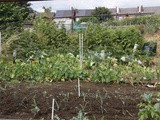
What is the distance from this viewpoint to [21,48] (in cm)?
1174

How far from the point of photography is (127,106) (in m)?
4.19

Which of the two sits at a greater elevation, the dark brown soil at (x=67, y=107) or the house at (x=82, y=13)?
the house at (x=82, y=13)

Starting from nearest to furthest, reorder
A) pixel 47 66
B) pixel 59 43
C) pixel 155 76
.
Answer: pixel 155 76, pixel 47 66, pixel 59 43

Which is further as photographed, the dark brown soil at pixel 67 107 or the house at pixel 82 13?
the house at pixel 82 13

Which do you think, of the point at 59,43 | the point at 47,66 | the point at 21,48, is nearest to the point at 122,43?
the point at 59,43

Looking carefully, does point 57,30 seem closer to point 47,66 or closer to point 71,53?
point 71,53

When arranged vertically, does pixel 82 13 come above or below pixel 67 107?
above

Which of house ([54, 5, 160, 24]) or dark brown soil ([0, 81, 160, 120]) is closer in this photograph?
dark brown soil ([0, 81, 160, 120])

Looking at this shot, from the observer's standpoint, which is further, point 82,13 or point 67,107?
point 82,13

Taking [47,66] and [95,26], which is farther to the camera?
[95,26]

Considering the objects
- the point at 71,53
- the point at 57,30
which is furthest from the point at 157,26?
the point at 71,53

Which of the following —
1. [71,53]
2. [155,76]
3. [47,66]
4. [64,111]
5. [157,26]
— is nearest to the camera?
[64,111]

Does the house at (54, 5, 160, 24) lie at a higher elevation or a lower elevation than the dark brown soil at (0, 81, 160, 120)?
higher

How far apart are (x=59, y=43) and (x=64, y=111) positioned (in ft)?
30.0
